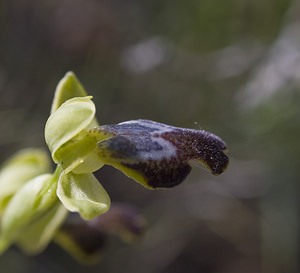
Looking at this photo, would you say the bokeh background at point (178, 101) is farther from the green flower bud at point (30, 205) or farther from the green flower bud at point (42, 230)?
the green flower bud at point (30, 205)

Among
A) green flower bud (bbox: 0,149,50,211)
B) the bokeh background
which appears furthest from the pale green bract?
the bokeh background

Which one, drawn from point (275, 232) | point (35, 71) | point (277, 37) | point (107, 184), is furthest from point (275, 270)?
point (35, 71)

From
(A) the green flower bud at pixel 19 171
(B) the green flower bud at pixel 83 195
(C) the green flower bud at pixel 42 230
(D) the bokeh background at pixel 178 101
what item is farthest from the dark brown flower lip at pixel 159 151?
(D) the bokeh background at pixel 178 101

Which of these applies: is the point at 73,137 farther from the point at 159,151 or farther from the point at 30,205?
the point at 30,205

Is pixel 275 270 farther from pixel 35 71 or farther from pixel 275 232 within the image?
pixel 35 71

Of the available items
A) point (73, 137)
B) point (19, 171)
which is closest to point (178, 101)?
point (19, 171)

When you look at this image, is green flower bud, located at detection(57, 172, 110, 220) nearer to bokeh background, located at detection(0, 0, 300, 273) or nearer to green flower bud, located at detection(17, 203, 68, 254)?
green flower bud, located at detection(17, 203, 68, 254)
